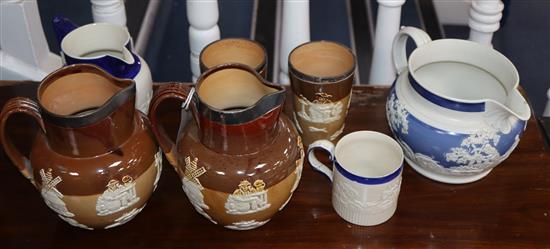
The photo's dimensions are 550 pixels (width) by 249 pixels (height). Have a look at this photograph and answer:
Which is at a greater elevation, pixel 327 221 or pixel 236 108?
pixel 236 108

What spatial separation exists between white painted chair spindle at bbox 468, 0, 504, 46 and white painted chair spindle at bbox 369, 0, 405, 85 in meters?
0.10

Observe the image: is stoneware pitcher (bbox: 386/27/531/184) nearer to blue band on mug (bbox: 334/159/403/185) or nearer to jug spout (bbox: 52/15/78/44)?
blue band on mug (bbox: 334/159/403/185)

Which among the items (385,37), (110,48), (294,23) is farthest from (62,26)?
(385,37)

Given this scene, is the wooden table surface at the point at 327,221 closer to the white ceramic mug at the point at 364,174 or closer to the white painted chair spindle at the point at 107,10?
the white ceramic mug at the point at 364,174

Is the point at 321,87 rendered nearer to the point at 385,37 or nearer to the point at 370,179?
the point at 370,179

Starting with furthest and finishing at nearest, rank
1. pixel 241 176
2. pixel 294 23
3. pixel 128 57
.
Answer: pixel 294 23 → pixel 128 57 → pixel 241 176

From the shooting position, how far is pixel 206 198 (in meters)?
0.63

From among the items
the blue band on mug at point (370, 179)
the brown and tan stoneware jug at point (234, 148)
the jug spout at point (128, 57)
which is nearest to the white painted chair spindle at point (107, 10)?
the jug spout at point (128, 57)

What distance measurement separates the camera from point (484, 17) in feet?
2.90

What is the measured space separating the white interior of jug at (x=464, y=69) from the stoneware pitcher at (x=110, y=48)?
29cm

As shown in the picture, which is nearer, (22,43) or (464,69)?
(464,69)

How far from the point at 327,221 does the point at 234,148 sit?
15 cm

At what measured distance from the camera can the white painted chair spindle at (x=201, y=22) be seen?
2.97 ft

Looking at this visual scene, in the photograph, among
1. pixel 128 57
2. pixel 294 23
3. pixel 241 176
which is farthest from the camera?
pixel 294 23
